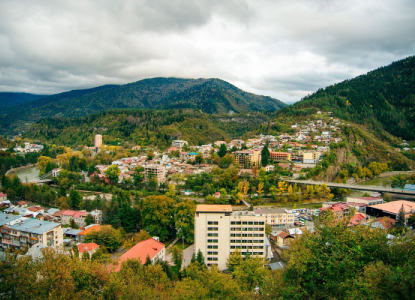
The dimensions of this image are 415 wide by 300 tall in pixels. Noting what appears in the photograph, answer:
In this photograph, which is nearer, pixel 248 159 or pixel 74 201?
pixel 74 201

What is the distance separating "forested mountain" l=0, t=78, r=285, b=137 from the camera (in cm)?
12050

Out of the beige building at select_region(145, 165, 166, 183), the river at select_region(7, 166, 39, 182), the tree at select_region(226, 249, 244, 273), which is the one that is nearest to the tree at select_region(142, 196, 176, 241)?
the tree at select_region(226, 249, 244, 273)

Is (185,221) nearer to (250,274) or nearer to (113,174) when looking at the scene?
(250,274)

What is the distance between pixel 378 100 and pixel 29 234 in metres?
79.6

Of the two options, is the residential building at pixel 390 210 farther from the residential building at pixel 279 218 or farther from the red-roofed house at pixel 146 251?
the red-roofed house at pixel 146 251

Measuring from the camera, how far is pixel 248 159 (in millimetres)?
36000

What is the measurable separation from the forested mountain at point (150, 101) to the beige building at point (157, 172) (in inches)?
3118

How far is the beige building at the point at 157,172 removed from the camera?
111 ft

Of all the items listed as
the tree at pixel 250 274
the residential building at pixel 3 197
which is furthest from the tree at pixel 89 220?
the tree at pixel 250 274

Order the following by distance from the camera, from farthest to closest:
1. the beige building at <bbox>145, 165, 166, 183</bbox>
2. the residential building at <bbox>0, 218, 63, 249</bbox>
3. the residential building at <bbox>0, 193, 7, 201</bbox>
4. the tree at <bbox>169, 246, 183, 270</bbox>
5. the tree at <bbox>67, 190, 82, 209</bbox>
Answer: the beige building at <bbox>145, 165, 166, 183</bbox>
the tree at <bbox>67, 190, 82, 209</bbox>
the residential building at <bbox>0, 193, 7, 201</bbox>
the residential building at <bbox>0, 218, 63, 249</bbox>
the tree at <bbox>169, 246, 183, 270</bbox>

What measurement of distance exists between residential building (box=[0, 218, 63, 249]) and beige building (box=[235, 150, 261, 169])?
78.6ft

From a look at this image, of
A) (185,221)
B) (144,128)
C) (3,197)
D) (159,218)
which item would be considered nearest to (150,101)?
(144,128)

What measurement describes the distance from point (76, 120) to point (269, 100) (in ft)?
399

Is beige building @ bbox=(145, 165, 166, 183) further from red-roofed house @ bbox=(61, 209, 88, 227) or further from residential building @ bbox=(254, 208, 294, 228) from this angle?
residential building @ bbox=(254, 208, 294, 228)
